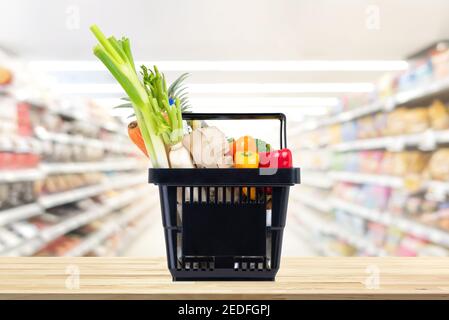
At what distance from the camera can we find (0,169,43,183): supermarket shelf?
14.4 ft

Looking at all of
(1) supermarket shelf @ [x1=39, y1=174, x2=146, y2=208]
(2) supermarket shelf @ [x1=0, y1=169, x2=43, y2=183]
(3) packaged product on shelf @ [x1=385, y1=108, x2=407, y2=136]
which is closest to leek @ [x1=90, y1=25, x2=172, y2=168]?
(2) supermarket shelf @ [x1=0, y1=169, x2=43, y2=183]

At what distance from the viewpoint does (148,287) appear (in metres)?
1.05

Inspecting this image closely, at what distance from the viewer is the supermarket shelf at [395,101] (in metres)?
4.60

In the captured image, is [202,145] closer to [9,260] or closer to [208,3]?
[9,260]

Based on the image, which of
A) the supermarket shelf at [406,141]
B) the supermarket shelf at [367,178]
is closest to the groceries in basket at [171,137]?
the supermarket shelf at [406,141]

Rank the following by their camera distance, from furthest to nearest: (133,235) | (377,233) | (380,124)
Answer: (133,235) < (377,233) < (380,124)

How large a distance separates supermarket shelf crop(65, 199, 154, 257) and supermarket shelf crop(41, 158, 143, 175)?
2.10 feet

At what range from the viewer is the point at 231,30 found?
6055 millimetres

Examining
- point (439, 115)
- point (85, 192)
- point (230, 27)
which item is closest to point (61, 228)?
point (85, 192)

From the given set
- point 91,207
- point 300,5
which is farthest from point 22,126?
point 300,5

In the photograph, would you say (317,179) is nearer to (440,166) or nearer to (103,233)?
(440,166)

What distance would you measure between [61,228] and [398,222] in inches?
128

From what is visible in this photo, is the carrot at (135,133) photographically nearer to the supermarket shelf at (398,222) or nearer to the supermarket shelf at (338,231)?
the supermarket shelf at (398,222)
